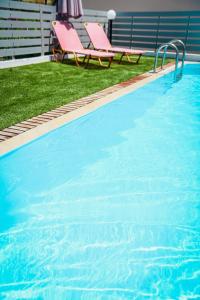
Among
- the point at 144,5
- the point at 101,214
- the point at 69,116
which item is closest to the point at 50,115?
the point at 69,116

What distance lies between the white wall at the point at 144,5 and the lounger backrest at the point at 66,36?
7428mm

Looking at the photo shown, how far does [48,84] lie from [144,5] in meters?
11.6

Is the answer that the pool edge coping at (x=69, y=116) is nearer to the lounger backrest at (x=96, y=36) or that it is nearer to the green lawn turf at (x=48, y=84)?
the green lawn turf at (x=48, y=84)

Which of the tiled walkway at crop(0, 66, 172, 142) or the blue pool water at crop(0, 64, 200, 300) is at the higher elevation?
the tiled walkway at crop(0, 66, 172, 142)

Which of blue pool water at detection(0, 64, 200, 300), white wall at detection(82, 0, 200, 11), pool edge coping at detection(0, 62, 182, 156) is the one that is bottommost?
blue pool water at detection(0, 64, 200, 300)

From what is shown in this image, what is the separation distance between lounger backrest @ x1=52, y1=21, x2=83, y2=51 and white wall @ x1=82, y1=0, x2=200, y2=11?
24.4ft

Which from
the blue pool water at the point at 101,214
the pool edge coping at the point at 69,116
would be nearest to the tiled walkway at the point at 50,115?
the pool edge coping at the point at 69,116

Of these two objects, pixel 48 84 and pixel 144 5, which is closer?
pixel 48 84

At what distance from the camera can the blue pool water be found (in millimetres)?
2219

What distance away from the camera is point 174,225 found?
9.23 ft

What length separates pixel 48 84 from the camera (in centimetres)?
676

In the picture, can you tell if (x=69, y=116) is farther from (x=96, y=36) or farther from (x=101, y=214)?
(x=96, y=36)

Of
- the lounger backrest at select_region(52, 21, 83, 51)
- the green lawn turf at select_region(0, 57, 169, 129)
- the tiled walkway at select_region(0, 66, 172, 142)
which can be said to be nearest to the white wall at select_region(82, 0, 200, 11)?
the green lawn turf at select_region(0, 57, 169, 129)

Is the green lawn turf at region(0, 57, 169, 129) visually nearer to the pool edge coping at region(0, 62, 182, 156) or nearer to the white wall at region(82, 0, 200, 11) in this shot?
the pool edge coping at region(0, 62, 182, 156)
